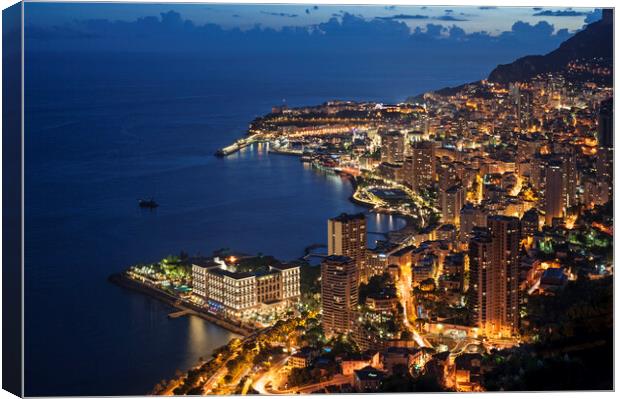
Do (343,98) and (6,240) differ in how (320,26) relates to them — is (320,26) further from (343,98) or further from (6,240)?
(343,98)

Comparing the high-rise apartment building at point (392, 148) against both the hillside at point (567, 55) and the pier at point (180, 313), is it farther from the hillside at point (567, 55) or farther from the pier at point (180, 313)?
the pier at point (180, 313)

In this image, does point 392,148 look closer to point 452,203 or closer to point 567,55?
point 452,203

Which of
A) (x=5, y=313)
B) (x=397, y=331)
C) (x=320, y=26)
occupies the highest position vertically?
(x=320, y=26)

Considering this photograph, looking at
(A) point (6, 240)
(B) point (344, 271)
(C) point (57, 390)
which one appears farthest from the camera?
(B) point (344, 271)

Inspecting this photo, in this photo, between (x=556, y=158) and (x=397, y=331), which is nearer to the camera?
(x=397, y=331)

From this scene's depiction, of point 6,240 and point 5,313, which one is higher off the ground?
point 6,240

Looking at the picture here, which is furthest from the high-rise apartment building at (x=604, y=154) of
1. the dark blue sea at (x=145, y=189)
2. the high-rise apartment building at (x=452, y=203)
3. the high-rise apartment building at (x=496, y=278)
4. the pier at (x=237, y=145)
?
the pier at (x=237, y=145)

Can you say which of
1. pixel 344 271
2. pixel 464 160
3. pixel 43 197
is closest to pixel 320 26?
pixel 344 271

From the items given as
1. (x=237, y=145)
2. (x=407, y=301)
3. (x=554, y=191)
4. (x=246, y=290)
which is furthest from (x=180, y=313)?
(x=237, y=145)
